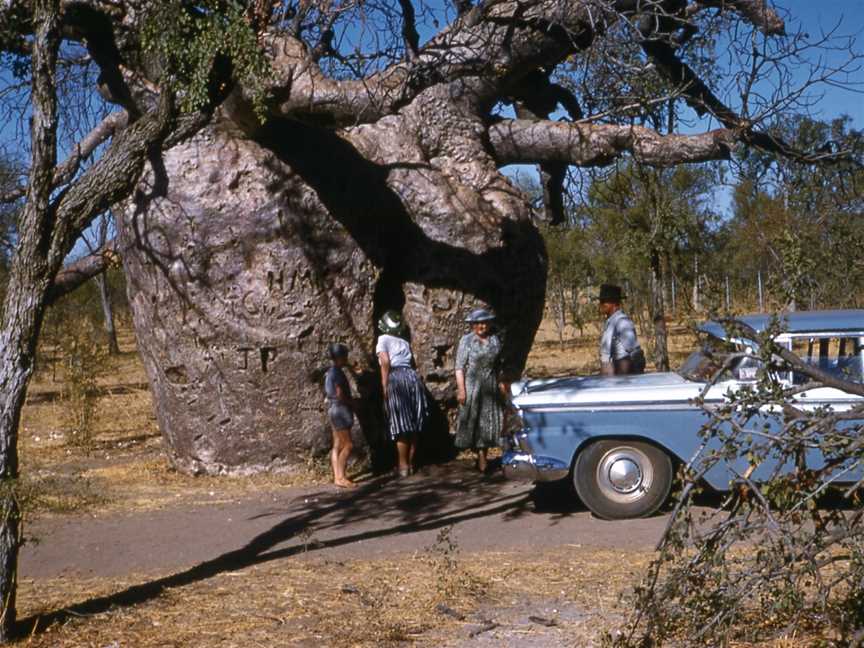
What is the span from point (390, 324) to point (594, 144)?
98.7 inches

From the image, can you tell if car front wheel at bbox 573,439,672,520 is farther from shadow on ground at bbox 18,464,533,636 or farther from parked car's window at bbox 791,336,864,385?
parked car's window at bbox 791,336,864,385

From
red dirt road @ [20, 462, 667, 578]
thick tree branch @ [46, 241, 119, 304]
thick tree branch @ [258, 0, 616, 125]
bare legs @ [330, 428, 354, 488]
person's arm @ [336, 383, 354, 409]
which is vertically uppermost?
thick tree branch @ [258, 0, 616, 125]

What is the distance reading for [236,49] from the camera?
6.14m

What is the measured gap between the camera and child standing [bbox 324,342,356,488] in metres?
Answer: 10.1

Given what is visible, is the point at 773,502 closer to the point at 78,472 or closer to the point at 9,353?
the point at 9,353

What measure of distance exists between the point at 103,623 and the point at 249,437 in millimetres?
4625

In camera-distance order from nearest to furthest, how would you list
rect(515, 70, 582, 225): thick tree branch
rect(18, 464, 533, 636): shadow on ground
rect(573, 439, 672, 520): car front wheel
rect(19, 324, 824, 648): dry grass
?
rect(19, 324, 824, 648): dry grass, rect(18, 464, 533, 636): shadow on ground, rect(573, 439, 672, 520): car front wheel, rect(515, 70, 582, 225): thick tree branch

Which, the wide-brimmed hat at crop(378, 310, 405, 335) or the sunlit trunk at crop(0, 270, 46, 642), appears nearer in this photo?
the sunlit trunk at crop(0, 270, 46, 642)

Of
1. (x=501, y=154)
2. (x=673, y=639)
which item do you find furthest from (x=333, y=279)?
(x=673, y=639)

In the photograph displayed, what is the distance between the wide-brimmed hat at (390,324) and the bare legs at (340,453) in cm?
108

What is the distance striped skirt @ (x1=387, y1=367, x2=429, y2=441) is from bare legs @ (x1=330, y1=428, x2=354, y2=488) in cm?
45

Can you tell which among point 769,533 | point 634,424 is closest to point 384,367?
point 634,424

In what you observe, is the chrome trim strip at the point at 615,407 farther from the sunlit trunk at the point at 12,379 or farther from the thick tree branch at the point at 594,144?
the sunlit trunk at the point at 12,379

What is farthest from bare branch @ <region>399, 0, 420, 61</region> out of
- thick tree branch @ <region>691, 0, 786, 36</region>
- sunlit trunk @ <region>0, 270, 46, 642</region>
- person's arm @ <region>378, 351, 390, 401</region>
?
sunlit trunk @ <region>0, 270, 46, 642</region>
